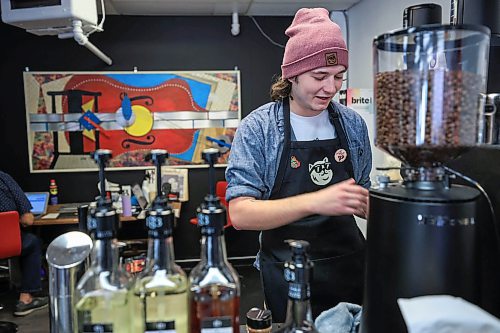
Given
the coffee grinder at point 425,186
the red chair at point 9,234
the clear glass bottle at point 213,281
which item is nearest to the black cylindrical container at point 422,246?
the coffee grinder at point 425,186

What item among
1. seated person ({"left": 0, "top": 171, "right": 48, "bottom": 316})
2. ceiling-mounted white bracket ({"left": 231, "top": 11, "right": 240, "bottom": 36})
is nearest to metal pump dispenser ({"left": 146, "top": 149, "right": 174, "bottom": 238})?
seated person ({"left": 0, "top": 171, "right": 48, "bottom": 316})

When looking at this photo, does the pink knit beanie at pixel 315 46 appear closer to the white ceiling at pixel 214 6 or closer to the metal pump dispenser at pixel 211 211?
the metal pump dispenser at pixel 211 211

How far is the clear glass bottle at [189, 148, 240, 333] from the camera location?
2.07 feet

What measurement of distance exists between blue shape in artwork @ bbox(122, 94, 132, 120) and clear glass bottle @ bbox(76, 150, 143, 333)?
407cm

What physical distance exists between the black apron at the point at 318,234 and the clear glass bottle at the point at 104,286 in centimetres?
69

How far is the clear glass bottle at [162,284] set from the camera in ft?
2.06

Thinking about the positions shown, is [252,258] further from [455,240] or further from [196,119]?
[455,240]

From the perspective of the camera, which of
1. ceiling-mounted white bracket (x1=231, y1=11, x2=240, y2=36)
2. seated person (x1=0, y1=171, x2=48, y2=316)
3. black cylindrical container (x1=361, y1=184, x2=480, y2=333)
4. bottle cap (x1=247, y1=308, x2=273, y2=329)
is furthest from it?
ceiling-mounted white bracket (x1=231, y1=11, x2=240, y2=36)

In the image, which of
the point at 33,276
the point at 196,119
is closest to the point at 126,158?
the point at 196,119

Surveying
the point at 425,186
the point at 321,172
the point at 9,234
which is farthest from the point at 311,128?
the point at 9,234

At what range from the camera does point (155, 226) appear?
621 mm

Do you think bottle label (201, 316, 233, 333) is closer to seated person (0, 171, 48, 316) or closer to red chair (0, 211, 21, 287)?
red chair (0, 211, 21, 287)

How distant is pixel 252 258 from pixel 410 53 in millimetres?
4211

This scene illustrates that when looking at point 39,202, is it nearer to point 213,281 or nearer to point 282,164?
point 282,164
